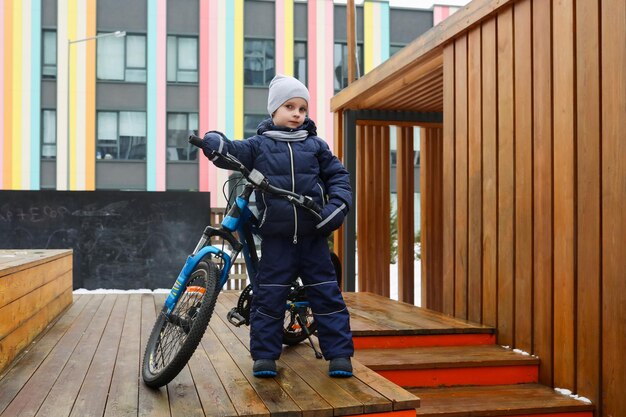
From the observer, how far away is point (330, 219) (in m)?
3.38

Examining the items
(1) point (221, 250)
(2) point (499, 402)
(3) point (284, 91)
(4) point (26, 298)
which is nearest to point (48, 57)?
(4) point (26, 298)

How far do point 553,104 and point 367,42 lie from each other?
74.5ft

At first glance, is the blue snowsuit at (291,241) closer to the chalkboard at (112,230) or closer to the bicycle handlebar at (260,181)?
the bicycle handlebar at (260,181)

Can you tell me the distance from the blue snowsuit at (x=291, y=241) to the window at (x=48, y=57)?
2296 cm

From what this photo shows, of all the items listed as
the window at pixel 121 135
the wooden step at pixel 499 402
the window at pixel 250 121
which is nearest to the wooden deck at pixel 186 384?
the wooden step at pixel 499 402

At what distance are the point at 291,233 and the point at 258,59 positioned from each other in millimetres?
22935

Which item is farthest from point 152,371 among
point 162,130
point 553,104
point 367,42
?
point 367,42

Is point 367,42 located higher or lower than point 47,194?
higher

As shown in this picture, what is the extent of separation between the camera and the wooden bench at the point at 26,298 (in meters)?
3.71

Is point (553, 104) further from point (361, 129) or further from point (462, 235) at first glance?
point (361, 129)

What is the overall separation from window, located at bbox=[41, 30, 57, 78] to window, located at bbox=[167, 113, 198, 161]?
4.18m

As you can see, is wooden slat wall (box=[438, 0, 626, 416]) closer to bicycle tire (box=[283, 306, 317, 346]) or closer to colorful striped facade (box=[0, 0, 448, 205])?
bicycle tire (box=[283, 306, 317, 346])

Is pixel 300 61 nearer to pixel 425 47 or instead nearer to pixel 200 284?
pixel 425 47

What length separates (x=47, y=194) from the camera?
13.4m
